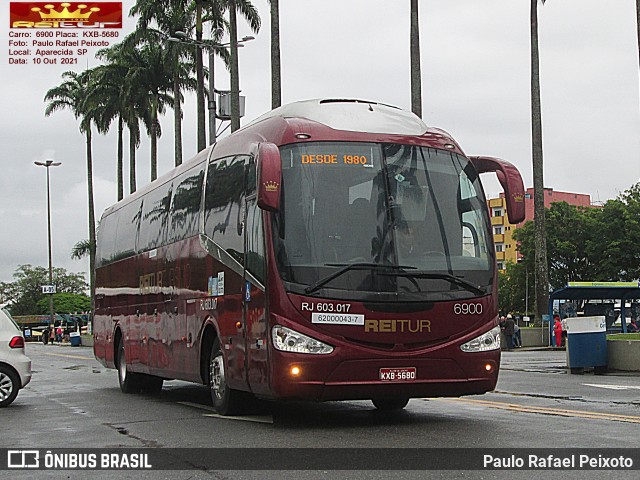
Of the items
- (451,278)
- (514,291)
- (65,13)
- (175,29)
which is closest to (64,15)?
(65,13)

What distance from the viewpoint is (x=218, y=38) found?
54.4 meters

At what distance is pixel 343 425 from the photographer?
41.6ft

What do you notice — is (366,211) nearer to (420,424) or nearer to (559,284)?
(420,424)

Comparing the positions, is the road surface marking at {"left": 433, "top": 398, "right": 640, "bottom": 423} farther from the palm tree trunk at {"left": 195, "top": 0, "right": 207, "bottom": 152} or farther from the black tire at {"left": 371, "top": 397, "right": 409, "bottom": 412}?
the palm tree trunk at {"left": 195, "top": 0, "right": 207, "bottom": 152}

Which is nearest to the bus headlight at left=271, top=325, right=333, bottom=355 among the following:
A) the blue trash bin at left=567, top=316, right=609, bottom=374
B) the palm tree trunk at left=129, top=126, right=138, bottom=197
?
the blue trash bin at left=567, top=316, right=609, bottom=374

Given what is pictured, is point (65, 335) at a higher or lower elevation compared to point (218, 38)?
lower

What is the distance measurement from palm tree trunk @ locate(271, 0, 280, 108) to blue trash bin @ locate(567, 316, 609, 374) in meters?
22.1

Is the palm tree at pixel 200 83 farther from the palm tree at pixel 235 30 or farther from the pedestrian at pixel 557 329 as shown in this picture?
the pedestrian at pixel 557 329

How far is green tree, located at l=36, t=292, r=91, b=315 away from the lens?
463 ft

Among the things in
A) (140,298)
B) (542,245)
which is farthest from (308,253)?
(542,245)

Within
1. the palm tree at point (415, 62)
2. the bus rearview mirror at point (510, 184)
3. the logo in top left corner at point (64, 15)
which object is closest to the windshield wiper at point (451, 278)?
the bus rearview mirror at point (510, 184)

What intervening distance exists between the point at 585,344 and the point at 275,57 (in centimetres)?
2387

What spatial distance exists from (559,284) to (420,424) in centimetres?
7563

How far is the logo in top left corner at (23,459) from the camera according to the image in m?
10.2
